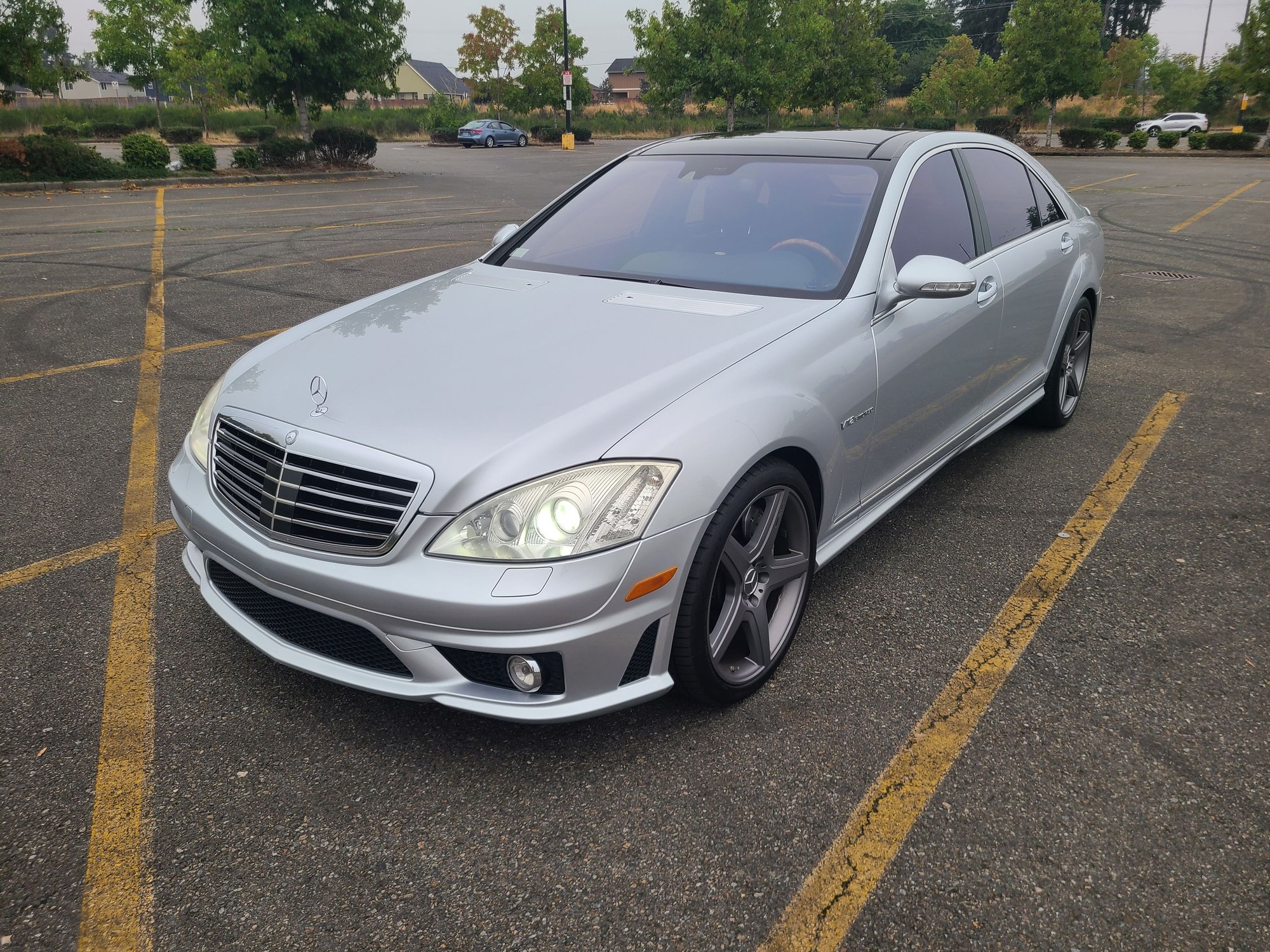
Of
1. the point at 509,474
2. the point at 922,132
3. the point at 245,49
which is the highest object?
the point at 245,49

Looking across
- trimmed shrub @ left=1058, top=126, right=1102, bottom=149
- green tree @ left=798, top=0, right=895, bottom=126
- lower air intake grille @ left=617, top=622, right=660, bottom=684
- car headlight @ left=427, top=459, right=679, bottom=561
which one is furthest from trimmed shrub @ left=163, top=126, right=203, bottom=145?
lower air intake grille @ left=617, top=622, right=660, bottom=684

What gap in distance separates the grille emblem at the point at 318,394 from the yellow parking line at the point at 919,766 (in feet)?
5.79

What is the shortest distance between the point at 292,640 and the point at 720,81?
42.6 m

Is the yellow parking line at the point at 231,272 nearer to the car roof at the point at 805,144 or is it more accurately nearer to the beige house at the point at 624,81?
the car roof at the point at 805,144

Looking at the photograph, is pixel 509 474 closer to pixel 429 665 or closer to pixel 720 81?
pixel 429 665

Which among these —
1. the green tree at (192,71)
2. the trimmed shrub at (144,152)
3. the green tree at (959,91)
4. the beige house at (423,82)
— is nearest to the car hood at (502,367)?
the trimmed shrub at (144,152)

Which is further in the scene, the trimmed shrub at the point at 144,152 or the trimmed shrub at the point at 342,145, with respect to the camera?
the trimmed shrub at the point at 342,145

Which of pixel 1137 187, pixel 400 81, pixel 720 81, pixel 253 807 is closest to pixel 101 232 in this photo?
pixel 253 807

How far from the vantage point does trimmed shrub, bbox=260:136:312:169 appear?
23.1 meters

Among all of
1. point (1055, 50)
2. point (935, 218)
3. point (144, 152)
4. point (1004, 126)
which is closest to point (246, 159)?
point (144, 152)

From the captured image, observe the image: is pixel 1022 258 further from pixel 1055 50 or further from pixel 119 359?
pixel 1055 50

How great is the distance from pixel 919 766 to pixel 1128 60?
72.2 metres

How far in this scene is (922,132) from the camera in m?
4.15

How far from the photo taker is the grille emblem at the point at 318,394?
2.61 metres
